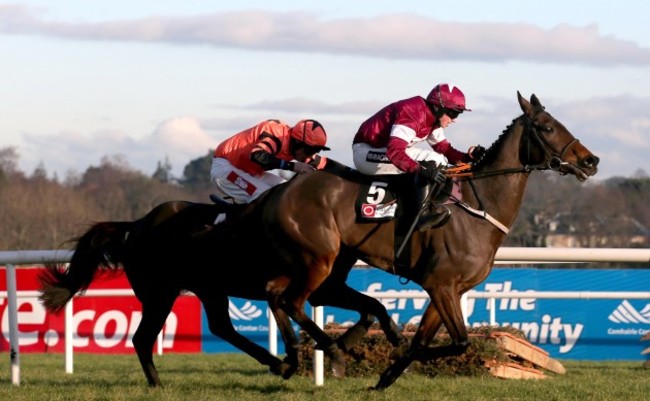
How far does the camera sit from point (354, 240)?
777 centimetres

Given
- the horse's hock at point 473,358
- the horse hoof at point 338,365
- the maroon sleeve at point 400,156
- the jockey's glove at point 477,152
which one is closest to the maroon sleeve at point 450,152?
the jockey's glove at point 477,152

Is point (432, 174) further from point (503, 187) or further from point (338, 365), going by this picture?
point (338, 365)

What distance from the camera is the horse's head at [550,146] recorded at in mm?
7680

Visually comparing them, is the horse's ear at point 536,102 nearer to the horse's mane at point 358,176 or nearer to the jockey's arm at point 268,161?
the horse's mane at point 358,176

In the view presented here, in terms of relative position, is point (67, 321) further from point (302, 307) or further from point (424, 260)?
point (424, 260)

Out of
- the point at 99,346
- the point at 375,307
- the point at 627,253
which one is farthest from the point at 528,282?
the point at 375,307

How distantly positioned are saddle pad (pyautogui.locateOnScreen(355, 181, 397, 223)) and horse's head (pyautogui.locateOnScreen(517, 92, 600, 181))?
898 millimetres

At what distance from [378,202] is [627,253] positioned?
7.21 ft

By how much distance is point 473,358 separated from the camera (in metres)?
8.77

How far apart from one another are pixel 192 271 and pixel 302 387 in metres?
1.12

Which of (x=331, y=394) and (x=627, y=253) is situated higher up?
(x=627, y=253)

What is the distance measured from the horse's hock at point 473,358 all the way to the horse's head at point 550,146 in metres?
1.61

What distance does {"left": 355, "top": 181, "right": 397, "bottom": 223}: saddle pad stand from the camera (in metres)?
7.62

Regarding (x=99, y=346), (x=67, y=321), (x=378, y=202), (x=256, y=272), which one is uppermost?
(x=378, y=202)
